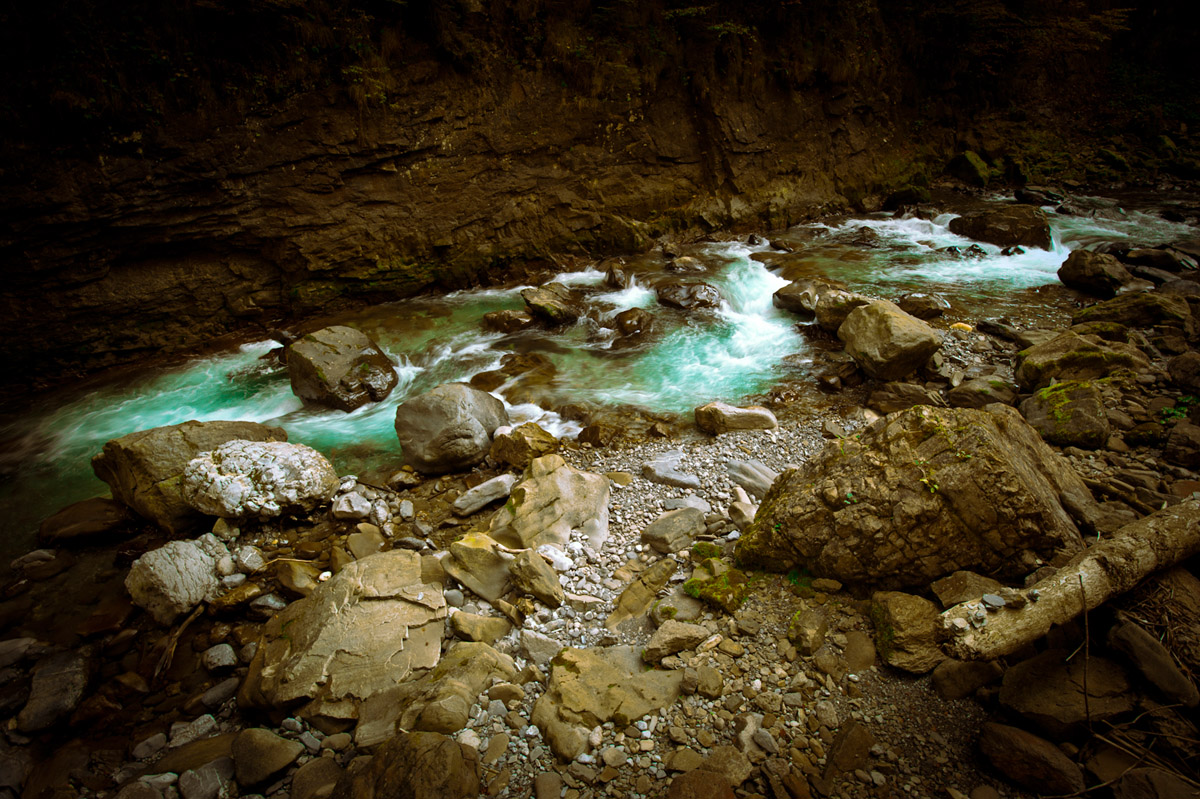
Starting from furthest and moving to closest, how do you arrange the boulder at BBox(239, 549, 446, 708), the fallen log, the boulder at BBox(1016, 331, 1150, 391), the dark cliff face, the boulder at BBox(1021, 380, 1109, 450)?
1. the dark cliff face
2. the boulder at BBox(1016, 331, 1150, 391)
3. the boulder at BBox(1021, 380, 1109, 450)
4. the boulder at BBox(239, 549, 446, 708)
5. the fallen log

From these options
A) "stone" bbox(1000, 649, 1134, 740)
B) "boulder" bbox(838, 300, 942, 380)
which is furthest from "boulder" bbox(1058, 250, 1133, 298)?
"stone" bbox(1000, 649, 1134, 740)

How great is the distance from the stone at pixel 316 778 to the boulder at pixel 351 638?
0.34 metres

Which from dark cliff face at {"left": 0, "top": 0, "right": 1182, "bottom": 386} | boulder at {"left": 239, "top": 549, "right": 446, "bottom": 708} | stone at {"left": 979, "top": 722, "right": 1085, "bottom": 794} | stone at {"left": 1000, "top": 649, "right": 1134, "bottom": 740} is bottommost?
boulder at {"left": 239, "top": 549, "right": 446, "bottom": 708}

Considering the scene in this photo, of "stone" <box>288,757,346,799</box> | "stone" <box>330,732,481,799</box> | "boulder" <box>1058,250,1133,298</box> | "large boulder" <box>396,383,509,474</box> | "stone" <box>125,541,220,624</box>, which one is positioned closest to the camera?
"stone" <box>330,732,481,799</box>

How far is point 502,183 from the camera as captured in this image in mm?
10812

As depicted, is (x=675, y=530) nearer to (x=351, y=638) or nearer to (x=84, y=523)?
(x=351, y=638)

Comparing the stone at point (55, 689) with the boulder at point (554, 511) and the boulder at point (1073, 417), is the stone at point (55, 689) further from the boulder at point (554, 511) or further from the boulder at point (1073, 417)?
the boulder at point (1073, 417)

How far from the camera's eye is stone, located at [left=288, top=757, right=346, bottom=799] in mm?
2553

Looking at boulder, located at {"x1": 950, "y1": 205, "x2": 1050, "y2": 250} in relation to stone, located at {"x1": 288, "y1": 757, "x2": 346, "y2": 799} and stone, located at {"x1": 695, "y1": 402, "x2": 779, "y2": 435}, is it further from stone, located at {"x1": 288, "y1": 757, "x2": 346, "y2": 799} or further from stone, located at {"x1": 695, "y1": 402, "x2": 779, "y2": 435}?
stone, located at {"x1": 288, "y1": 757, "x2": 346, "y2": 799}

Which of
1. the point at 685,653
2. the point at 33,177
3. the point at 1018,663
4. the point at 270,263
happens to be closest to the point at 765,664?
the point at 685,653

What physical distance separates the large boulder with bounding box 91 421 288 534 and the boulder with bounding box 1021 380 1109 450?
786 centimetres

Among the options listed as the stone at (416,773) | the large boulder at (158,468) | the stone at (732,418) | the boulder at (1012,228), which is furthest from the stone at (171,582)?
the boulder at (1012,228)

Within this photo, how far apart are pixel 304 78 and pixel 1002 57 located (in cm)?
1974

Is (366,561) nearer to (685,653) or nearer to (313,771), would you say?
(313,771)
